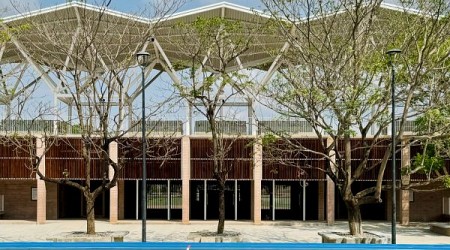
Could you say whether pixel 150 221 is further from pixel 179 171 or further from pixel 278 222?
pixel 278 222

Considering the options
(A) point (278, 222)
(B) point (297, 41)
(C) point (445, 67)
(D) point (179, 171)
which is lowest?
(A) point (278, 222)

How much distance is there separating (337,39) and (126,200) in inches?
626

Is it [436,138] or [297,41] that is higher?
[297,41]

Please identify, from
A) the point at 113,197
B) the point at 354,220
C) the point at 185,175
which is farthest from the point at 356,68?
the point at 113,197

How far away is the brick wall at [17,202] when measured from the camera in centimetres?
2952

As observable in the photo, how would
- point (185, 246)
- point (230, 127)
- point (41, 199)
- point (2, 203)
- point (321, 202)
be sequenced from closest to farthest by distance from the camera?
point (185, 246), point (41, 199), point (230, 127), point (321, 202), point (2, 203)

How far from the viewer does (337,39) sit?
19.0 meters

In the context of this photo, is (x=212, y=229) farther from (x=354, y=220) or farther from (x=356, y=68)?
(x=356, y=68)

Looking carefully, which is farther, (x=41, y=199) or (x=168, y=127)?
(x=168, y=127)

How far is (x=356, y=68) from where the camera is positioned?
1716 centimetres

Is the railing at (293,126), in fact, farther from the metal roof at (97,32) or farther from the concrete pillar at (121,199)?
the concrete pillar at (121,199)

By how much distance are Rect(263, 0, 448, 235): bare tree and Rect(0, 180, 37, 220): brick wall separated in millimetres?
16984

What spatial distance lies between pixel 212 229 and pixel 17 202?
11.7 m

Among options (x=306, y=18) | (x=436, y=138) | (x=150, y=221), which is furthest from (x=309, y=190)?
(x=306, y=18)
